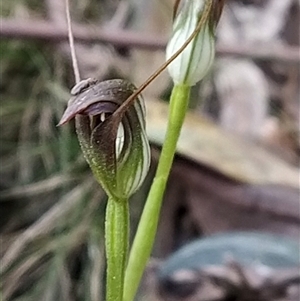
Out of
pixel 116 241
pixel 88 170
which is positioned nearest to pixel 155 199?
pixel 116 241

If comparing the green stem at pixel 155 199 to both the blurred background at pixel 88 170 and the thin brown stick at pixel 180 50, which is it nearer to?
the thin brown stick at pixel 180 50

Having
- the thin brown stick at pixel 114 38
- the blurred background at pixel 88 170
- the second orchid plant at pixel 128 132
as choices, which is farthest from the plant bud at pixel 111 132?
the thin brown stick at pixel 114 38

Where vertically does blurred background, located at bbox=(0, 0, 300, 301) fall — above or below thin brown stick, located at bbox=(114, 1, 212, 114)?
below

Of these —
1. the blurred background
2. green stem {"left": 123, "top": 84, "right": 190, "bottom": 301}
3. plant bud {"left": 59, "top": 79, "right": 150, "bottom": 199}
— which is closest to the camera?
plant bud {"left": 59, "top": 79, "right": 150, "bottom": 199}

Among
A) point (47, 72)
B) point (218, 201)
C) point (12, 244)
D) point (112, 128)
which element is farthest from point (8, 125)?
point (112, 128)

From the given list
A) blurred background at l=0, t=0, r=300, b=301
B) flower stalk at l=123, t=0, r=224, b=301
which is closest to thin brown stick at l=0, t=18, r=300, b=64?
blurred background at l=0, t=0, r=300, b=301

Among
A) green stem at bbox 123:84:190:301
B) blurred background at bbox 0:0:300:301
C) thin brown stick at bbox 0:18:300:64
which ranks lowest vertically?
blurred background at bbox 0:0:300:301

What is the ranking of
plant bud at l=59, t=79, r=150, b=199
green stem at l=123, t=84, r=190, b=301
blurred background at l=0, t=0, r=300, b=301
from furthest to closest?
blurred background at l=0, t=0, r=300, b=301 < green stem at l=123, t=84, r=190, b=301 < plant bud at l=59, t=79, r=150, b=199

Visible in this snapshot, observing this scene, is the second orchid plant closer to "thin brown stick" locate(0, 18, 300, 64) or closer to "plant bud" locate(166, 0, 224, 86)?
"plant bud" locate(166, 0, 224, 86)

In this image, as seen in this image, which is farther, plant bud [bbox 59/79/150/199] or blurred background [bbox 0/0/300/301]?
blurred background [bbox 0/0/300/301]
